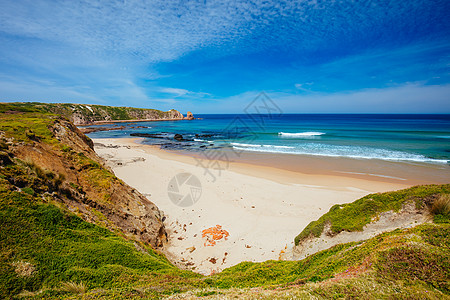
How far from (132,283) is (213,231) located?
5.43 m

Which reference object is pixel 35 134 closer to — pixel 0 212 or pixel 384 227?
pixel 0 212

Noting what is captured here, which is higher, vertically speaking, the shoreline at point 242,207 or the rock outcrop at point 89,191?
the rock outcrop at point 89,191

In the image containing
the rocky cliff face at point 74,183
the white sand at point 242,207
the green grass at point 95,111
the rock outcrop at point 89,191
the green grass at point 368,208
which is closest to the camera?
the rocky cliff face at point 74,183

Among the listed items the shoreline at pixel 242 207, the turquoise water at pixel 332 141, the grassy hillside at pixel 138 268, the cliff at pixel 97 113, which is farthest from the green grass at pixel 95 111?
the grassy hillside at pixel 138 268

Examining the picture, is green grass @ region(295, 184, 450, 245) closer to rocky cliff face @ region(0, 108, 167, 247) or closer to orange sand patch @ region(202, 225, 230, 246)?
orange sand patch @ region(202, 225, 230, 246)

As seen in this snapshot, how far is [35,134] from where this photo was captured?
24.1ft

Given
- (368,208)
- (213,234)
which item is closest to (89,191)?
(213,234)

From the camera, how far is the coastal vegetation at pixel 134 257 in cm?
295

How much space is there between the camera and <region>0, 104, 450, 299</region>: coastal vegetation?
A: 2951 mm

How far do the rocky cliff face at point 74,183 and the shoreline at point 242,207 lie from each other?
1686mm

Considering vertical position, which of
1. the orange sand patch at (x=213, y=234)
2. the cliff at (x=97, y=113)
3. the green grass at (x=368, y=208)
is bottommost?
the orange sand patch at (x=213, y=234)

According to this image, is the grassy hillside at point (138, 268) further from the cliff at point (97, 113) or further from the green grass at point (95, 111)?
the green grass at point (95, 111)

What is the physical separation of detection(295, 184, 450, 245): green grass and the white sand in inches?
75.2

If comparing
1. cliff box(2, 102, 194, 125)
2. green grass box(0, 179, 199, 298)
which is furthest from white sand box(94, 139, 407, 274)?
cliff box(2, 102, 194, 125)
